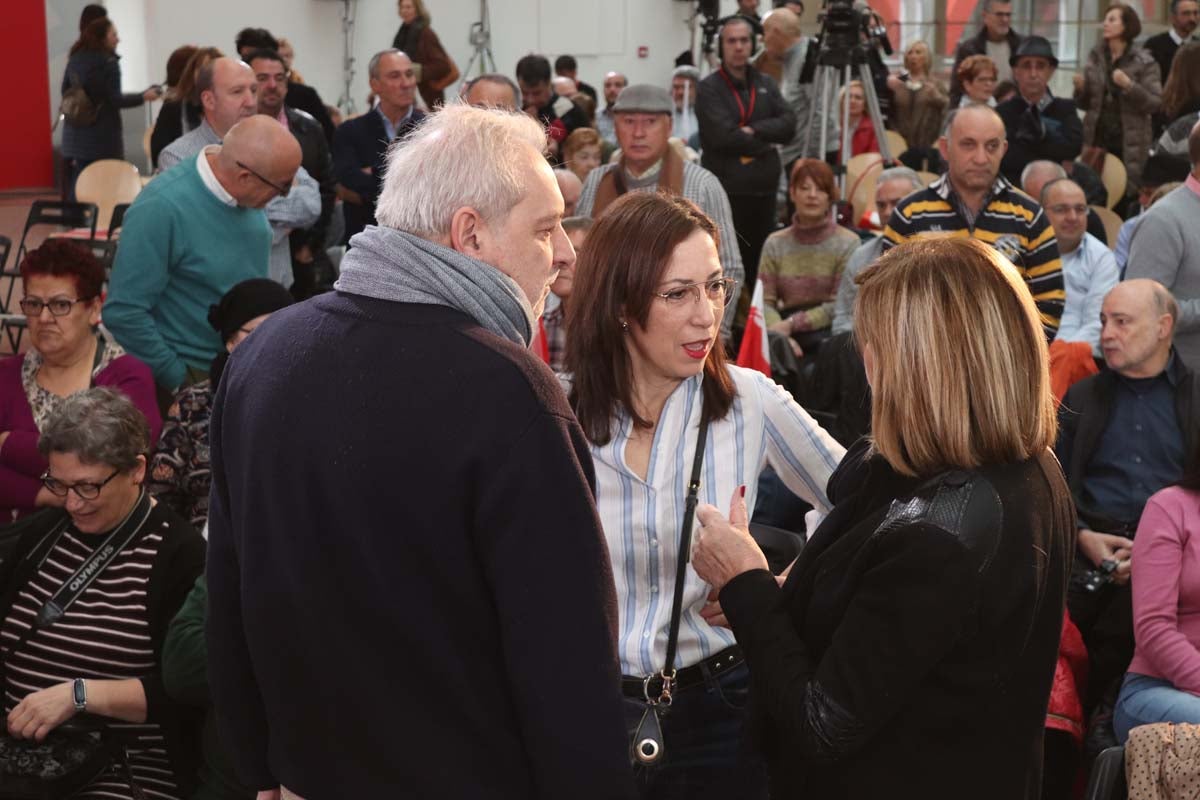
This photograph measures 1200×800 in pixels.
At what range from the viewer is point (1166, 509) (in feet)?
10.8

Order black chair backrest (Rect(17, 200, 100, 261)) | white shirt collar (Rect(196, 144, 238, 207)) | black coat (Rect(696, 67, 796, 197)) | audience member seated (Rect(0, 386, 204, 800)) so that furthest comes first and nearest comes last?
black chair backrest (Rect(17, 200, 100, 261)) → black coat (Rect(696, 67, 796, 197)) → white shirt collar (Rect(196, 144, 238, 207)) → audience member seated (Rect(0, 386, 204, 800))

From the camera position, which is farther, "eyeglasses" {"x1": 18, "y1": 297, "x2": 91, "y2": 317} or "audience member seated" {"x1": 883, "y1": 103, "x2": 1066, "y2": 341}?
"audience member seated" {"x1": 883, "y1": 103, "x2": 1066, "y2": 341}

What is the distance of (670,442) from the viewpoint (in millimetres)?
2271

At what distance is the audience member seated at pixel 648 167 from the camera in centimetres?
536

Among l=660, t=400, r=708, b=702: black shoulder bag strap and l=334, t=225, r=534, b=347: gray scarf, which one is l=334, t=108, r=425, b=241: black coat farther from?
l=334, t=225, r=534, b=347: gray scarf

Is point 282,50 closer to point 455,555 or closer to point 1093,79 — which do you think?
point 1093,79

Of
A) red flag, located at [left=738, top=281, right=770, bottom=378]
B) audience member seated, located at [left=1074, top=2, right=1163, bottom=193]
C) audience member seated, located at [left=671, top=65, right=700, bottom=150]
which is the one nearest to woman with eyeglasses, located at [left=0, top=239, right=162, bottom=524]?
red flag, located at [left=738, top=281, right=770, bottom=378]

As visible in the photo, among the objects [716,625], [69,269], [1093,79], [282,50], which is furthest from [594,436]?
[282,50]

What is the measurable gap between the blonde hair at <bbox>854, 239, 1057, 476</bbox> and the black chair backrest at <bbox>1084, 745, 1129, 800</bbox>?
4.35 ft

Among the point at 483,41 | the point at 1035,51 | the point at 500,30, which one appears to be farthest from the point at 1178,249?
the point at 500,30

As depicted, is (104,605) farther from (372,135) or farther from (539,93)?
(539,93)

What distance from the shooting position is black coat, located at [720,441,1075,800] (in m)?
1.70

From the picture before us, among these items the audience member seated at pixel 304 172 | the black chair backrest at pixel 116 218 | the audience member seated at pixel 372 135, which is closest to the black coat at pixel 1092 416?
the audience member seated at pixel 304 172

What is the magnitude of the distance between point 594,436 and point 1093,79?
8127 mm
